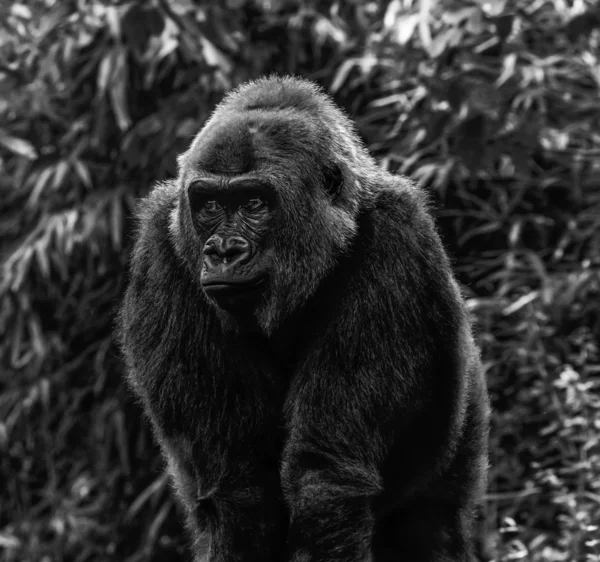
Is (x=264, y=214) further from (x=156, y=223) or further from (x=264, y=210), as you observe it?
(x=156, y=223)

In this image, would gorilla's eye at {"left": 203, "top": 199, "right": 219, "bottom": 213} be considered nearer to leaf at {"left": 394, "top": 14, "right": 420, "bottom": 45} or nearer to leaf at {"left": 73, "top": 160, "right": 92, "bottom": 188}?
leaf at {"left": 394, "top": 14, "right": 420, "bottom": 45}

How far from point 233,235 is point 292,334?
1.40 feet

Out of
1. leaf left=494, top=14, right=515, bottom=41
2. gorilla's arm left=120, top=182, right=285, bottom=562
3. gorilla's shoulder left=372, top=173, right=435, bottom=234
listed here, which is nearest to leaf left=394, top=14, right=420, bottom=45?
leaf left=494, top=14, right=515, bottom=41

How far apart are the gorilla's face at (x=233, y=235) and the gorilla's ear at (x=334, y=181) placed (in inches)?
8.9

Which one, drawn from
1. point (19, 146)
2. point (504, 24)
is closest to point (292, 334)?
point (504, 24)

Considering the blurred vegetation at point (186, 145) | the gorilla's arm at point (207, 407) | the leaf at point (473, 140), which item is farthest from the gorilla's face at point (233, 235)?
the leaf at point (473, 140)

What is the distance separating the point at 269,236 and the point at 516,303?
2413mm

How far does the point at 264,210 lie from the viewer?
3365 mm

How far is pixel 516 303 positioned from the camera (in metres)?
Result: 5.48

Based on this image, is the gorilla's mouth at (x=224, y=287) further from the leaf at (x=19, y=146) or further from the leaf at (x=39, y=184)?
the leaf at (x=39, y=184)

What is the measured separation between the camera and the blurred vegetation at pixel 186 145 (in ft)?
17.3

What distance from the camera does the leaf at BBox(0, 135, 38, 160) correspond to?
18.2 ft

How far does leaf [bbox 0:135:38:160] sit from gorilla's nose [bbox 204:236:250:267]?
2532 millimetres

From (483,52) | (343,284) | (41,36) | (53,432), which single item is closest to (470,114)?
(483,52)
